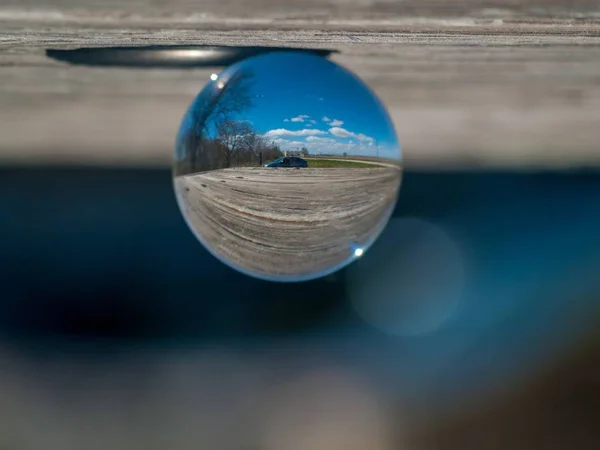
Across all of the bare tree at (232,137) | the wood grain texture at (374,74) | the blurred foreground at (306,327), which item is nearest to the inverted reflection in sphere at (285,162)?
the bare tree at (232,137)

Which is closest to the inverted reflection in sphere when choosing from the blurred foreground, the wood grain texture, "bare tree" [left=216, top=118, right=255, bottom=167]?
"bare tree" [left=216, top=118, right=255, bottom=167]

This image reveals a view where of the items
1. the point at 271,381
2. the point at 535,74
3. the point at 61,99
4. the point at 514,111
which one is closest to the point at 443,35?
the point at 535,74

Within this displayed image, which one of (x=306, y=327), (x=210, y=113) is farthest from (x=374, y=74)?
(x=306, y=327)

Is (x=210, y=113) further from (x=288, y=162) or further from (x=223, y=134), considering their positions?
(x=288, y=162)

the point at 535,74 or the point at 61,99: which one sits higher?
the point at 535,74

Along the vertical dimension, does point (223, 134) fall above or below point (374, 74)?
below

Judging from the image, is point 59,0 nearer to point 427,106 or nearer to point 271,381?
point 427,106

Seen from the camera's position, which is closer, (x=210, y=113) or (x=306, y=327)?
(x=210, y=113)
